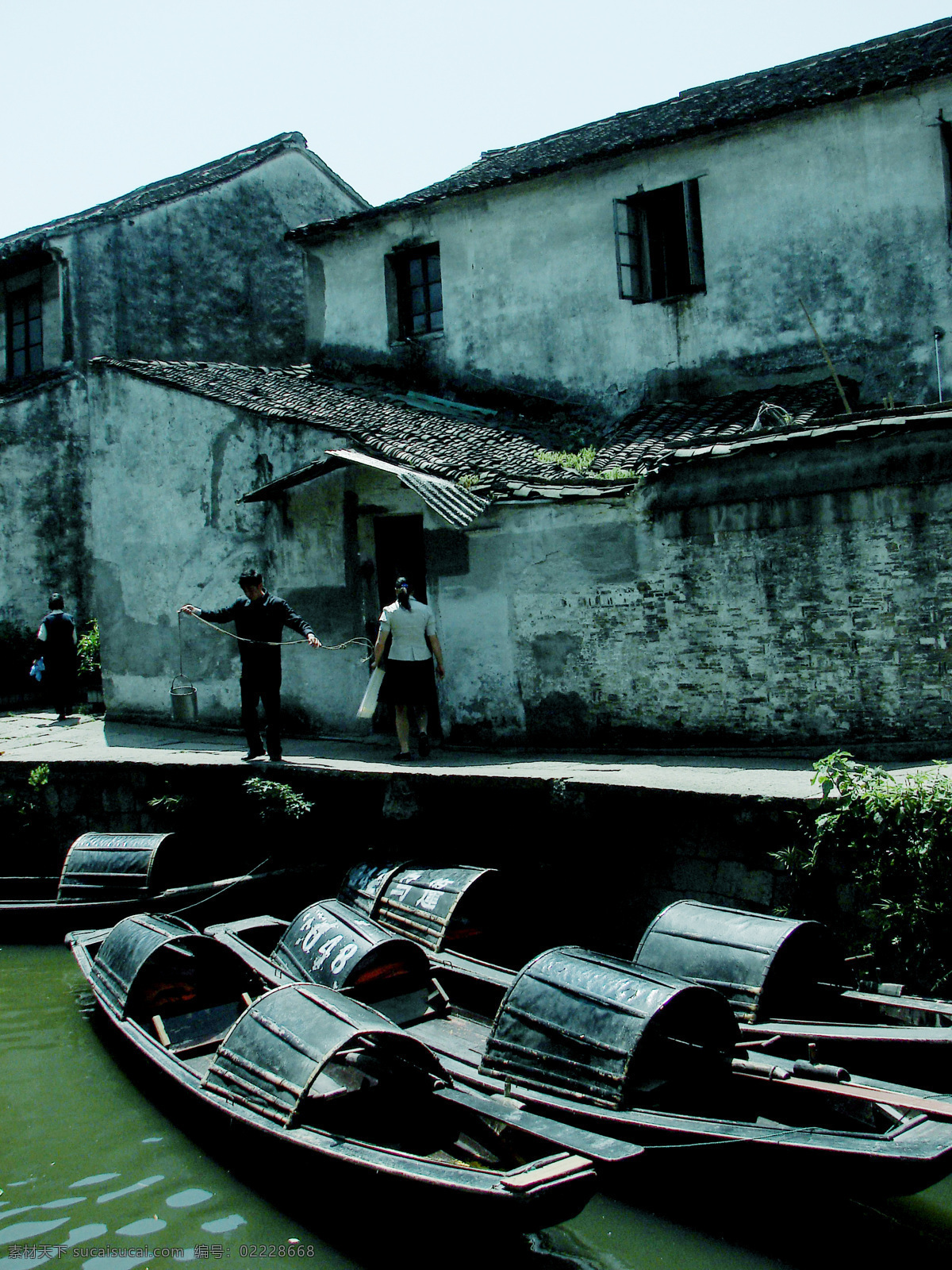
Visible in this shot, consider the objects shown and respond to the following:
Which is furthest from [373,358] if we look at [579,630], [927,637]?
[927,637]

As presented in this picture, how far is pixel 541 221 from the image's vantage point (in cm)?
1418

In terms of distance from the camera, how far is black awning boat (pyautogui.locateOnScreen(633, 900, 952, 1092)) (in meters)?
5.52

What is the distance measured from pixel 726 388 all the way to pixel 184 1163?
9.98 meters

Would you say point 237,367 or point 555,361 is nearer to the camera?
point 555,361

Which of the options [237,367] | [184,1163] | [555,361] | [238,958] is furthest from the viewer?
[237,367]

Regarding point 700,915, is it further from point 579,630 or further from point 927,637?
point 579,630

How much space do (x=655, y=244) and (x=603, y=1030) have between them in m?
10.6

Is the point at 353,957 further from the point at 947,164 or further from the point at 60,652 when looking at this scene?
the point at 947,164

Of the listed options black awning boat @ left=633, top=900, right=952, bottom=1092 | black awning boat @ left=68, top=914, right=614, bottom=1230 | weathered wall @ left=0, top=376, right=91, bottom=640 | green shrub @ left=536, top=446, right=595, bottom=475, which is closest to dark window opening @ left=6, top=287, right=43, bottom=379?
weathered wall @ left=0, top=376, right=91, bottom=640

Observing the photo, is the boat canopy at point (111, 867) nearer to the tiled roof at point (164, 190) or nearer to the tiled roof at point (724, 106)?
the tiled roof at point (724, 106)

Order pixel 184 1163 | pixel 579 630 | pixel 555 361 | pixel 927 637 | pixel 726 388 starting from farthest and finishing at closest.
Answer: pixel 555 361, pixel 726 388, pixel 579 630, pixel 927 637, pixel 184 1163

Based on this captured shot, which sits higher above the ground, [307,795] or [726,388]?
[726,388]

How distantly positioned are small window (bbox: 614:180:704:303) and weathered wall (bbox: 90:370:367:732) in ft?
14.3

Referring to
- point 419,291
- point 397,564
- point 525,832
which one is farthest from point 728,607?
point 419,291
